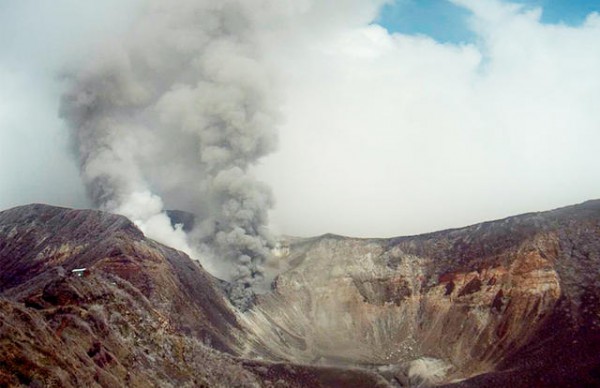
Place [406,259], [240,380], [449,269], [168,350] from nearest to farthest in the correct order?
[168,350] → [240,380] → [449,269] → [406,259]

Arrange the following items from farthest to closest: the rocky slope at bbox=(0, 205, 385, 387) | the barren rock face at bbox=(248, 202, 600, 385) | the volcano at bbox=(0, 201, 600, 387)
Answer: the barren rock face at bbox=(248, 202, 600, 385) → the volcano at bbox=(0, 201, 600, 387) → the rocky slope at bbox=(0, 205, 385, 387)

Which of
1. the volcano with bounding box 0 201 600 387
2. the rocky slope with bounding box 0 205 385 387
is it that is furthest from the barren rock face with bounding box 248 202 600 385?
the rocky slope with bounding box 0 205 385 387

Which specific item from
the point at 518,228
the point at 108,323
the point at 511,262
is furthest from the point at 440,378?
the point at 108,323

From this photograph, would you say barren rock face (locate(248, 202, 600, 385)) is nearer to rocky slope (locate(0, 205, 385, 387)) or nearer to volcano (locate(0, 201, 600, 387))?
volcano (locate(0, 201, 600, 387))

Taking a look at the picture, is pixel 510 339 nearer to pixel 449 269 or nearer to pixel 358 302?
pixel 449 269

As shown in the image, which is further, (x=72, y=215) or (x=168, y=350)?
(x=72, y=215)

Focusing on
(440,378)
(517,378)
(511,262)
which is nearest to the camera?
(517,378)
